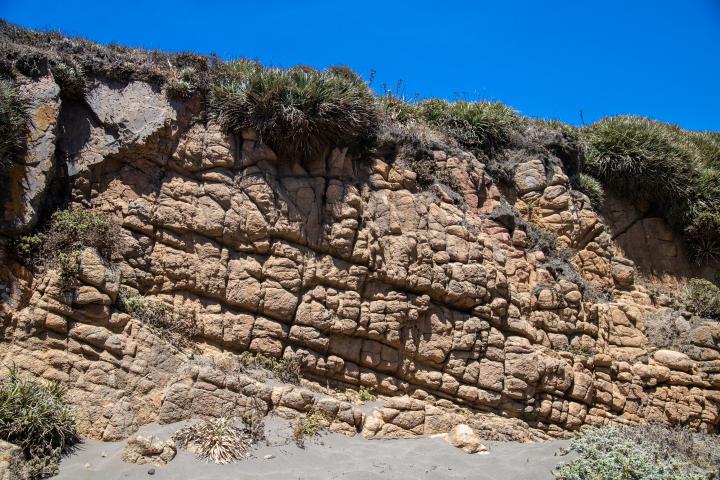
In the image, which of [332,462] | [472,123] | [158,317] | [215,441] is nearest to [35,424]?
[215,441]

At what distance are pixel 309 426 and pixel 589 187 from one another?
909cm

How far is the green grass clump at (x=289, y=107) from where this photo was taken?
35.9 feet

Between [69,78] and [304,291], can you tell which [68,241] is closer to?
[69,78]

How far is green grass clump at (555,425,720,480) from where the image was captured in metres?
8.81

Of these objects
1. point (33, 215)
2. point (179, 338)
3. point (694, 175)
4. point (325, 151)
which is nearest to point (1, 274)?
point (33, 215)

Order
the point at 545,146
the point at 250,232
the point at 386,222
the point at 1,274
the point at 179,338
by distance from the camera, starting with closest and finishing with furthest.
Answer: the point at 1,274 → the point at 179,338 → the point at 250,232 → the point at 386,222 → the point at 545,146

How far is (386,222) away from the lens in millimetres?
11344

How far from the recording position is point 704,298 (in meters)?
13.6

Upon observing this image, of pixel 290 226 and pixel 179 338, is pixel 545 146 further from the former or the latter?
pixel 179 338

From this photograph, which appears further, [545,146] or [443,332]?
[545,146]

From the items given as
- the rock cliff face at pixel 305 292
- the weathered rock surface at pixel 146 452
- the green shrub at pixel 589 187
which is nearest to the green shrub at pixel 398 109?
the rock cliff face at pixel 305 292

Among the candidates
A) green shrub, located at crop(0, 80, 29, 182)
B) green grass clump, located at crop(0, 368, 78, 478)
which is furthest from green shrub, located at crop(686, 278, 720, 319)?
green shrub, located at crop(0, 80, 29, 182)

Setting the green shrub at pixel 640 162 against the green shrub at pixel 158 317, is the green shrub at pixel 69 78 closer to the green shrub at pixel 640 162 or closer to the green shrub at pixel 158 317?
the green shrub at pixel 158 317

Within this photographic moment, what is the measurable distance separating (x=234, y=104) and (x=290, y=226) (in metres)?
2.35
